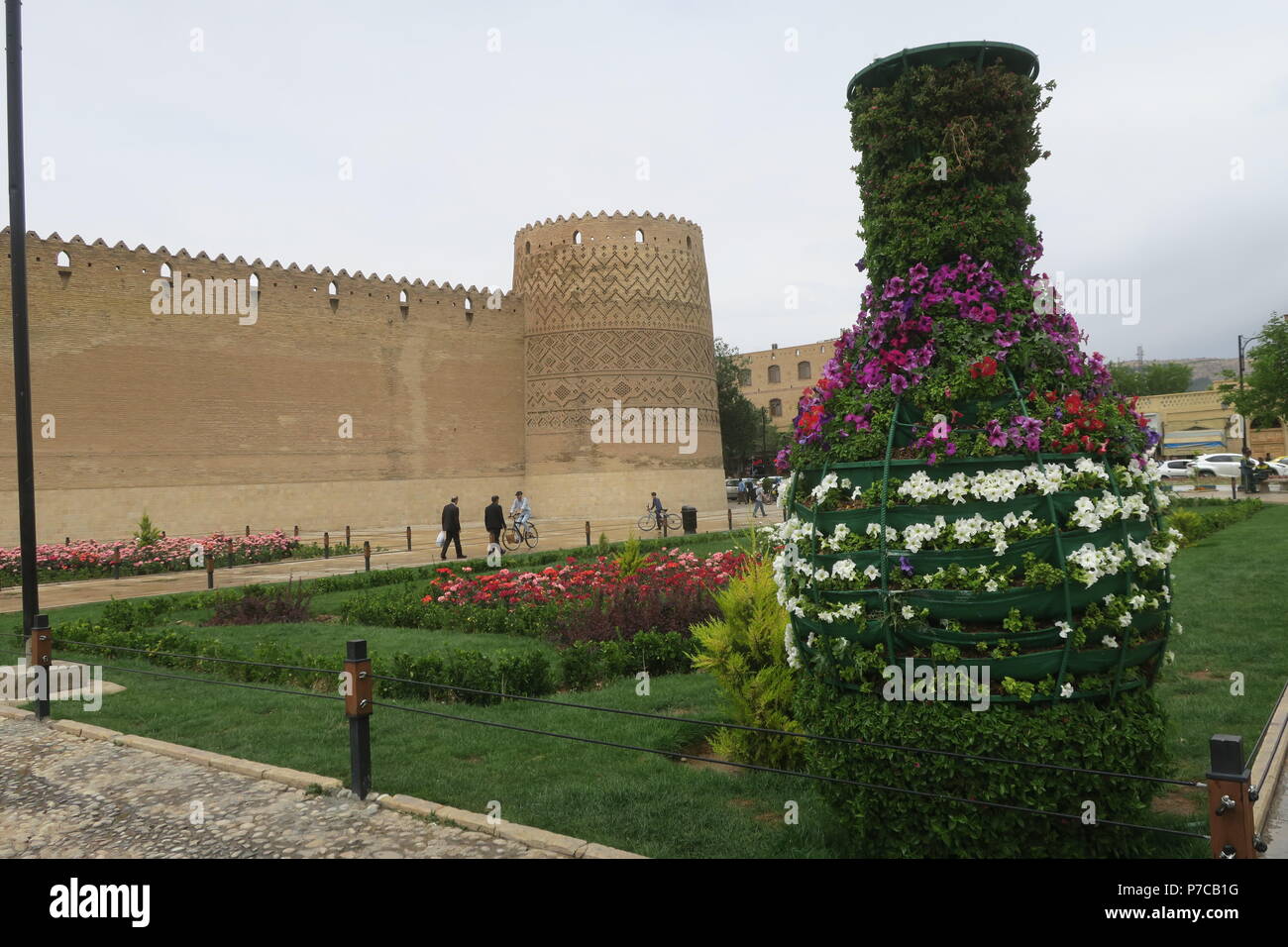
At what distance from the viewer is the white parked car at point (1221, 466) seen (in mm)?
34812

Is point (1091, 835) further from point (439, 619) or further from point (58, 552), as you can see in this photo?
point (58, 552)

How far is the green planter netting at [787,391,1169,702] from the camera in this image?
3.06 metres

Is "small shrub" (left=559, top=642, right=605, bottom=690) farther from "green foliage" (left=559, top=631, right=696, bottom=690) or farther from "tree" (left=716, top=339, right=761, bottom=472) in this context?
"tree" (left=716, top=339, right=761, bottom=472)

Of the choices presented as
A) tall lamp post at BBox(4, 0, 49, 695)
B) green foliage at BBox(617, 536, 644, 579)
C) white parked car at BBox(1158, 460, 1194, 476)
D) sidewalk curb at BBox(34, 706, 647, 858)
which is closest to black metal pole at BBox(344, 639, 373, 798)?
sidewalk curb at BBox(34, 706, 647, 858)

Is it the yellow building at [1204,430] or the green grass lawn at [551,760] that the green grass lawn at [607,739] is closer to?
the green grass lawn at [551,760]

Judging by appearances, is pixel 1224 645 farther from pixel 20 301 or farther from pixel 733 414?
pixel 733 414

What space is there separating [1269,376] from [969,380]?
31152mm

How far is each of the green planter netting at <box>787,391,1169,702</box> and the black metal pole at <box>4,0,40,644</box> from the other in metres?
6.87

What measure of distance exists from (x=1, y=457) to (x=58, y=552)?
617 cm

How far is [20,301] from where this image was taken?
7.54 m

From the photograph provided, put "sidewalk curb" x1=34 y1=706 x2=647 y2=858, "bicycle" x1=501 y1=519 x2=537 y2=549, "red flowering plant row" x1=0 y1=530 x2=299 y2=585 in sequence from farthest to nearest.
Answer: "bicycle" x1=501 y1=519 x2=537 y2=549
"red flowering plant row" x1=0 y1=530 x2=299 y2=585
"sidewalk curb" x1=34 y1=706 x2=647 y2=858

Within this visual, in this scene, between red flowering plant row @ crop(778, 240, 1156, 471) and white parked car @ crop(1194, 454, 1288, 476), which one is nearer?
red flowering plant row @ crop(778, 240, 1156, 471)
